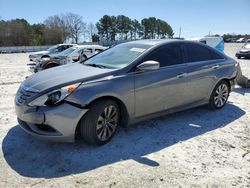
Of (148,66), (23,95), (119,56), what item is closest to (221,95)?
(148,66)

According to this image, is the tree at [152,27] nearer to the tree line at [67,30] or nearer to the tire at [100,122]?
the tree line at [67,30]

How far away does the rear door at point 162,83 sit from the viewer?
4.25 metres

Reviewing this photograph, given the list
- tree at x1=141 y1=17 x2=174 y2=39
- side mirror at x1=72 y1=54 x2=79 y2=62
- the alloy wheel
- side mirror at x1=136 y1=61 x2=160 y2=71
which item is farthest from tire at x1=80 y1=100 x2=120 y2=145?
tree at x1=141 y1=17 x2=174 y2=39

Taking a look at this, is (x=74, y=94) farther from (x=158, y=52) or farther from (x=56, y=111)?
(x=158, y=52)

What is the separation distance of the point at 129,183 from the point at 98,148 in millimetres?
974

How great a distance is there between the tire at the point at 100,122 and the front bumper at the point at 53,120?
14 cm

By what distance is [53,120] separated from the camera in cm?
350

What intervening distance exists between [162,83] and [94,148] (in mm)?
1626

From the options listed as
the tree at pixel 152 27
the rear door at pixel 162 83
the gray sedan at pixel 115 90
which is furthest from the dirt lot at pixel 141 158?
the tree at pixel 152 27

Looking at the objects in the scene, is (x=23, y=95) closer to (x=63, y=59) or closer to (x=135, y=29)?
(x=63, y=59)

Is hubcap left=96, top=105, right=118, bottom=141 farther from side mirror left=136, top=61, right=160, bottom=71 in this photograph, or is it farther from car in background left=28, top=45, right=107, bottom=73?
car in background left=28, top=45, right=107, bottom=73

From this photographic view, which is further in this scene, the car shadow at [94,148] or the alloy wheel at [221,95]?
the alloy wheel at [221,95]

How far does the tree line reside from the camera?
2616 inches

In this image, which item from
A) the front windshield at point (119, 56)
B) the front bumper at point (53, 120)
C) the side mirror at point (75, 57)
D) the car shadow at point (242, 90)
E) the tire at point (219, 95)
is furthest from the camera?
the side mirror at point (75, 57)
